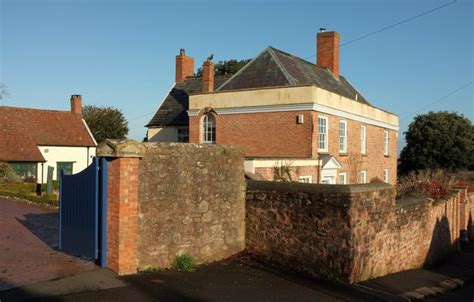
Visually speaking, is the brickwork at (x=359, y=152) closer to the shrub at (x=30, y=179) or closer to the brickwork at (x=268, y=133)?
the brickwork at (x=268, y=133)

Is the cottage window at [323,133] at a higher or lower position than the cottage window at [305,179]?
higher

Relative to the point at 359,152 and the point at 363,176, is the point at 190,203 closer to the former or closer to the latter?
the point at 359,152

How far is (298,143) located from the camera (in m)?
22.5

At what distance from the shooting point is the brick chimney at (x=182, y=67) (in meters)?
35.5

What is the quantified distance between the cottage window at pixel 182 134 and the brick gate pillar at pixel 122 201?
885 inches

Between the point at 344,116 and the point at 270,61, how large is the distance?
5.27m

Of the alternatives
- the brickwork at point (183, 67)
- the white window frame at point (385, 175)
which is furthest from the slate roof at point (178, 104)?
the white window frame at point (385, 175)

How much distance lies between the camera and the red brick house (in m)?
22.4

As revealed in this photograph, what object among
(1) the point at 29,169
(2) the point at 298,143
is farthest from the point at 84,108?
(2) the point at 298,143

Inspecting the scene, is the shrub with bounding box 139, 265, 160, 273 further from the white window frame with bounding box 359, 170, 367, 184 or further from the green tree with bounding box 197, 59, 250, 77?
the green tree with bounding box 197, 59, 250, 77

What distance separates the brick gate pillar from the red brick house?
9.97 metres

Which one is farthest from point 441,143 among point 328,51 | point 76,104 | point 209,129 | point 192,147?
point 192,147

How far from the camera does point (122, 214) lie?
24.4 feet

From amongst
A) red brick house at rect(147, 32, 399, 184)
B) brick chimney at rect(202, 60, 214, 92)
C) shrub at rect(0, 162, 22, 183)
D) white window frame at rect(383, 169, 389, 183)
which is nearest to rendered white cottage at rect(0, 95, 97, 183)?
shrub at rect(0, 162, 22, 183)
